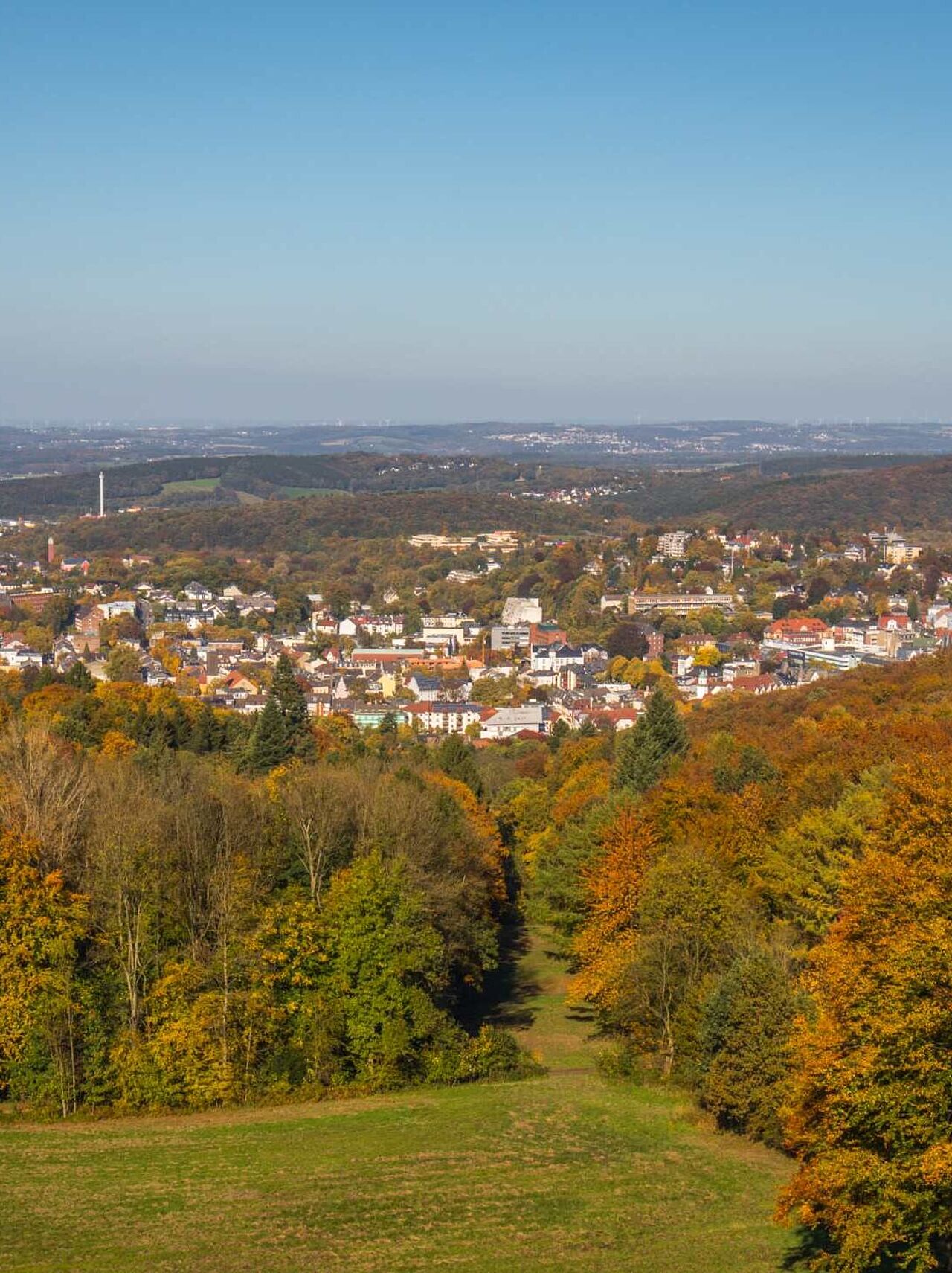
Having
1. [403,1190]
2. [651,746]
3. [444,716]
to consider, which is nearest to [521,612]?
[444,716]

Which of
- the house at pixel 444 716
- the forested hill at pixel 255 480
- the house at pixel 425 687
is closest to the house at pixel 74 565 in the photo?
the forested hill at pixel 255 480

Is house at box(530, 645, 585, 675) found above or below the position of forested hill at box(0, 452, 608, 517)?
below

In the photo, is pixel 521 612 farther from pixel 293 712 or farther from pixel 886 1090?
pixel 886 1090

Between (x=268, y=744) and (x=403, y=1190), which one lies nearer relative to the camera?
(x=403, y=1190)

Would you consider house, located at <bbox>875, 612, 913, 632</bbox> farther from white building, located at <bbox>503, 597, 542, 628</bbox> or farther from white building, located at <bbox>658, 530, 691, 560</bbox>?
white building, located at <bbox>658, 530, 691, 560</bbox>

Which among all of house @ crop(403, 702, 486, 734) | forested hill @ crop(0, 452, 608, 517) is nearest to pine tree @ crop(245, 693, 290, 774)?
house @ crop(403, 702, 486, 734)

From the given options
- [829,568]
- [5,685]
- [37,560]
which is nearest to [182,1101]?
[5,685]
